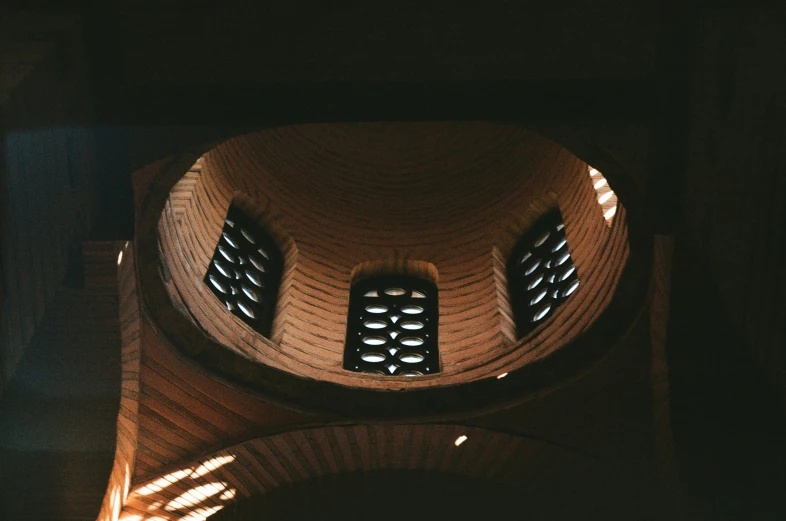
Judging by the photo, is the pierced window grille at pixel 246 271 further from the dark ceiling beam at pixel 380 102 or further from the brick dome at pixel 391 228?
the dark ceiling beam at pixel 380 102

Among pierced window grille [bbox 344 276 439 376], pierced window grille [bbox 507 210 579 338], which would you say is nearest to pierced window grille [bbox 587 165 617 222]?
pierced window grille [bbox 507 210 579 338]

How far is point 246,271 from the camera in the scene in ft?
38.6

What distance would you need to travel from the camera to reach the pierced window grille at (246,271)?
1116 cm

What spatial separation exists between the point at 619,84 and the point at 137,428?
A: 189 inches

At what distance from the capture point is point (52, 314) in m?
8.54

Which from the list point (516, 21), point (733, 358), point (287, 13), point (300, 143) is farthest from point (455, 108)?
point (300, 143)

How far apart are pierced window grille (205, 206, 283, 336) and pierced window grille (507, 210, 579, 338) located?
7.93ft

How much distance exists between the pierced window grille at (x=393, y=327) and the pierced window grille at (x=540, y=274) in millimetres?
880

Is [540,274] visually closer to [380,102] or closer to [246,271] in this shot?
[246,271]

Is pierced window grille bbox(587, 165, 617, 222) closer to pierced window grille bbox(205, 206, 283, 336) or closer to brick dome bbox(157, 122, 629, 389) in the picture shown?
brick dome bbox(157, 122, 629, 389)

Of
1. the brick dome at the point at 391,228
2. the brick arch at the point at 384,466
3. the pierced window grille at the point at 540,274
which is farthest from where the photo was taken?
the pierced window grille at the point at 540,274

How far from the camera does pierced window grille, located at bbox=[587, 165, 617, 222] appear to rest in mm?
10170

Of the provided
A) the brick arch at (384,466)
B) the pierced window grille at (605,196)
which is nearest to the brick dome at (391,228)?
the pierced window grille at (605,196)

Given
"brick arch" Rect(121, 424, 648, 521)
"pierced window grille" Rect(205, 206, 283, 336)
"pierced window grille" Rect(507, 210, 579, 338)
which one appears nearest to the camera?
"brick arch" Rect(121, 424, 648, 521)
